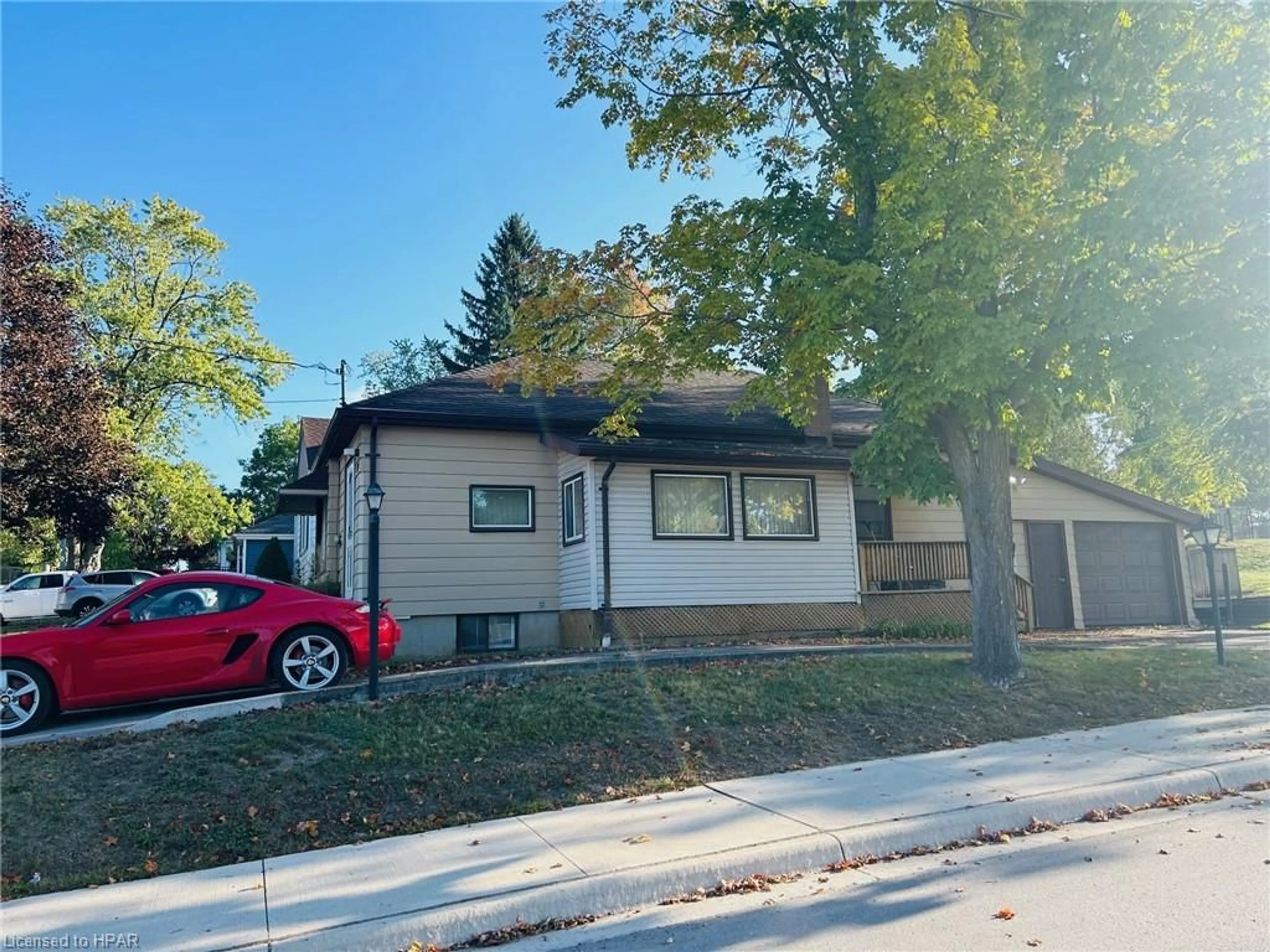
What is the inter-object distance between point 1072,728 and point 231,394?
1310 inches

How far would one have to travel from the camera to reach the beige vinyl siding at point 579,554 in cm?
1337

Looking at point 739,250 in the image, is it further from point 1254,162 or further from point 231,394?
point 231,394

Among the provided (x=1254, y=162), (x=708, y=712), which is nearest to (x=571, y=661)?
(x=708, y=712)

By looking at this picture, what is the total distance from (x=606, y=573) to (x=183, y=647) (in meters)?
6.23

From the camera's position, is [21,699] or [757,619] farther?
[757,619]

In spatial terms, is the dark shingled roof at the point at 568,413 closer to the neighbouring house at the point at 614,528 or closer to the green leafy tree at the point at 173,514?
the neighbouring house at the point at 614,528

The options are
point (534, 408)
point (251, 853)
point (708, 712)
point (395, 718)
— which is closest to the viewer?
point (251, 853)

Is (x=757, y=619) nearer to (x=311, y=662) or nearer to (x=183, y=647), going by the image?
(x=311, y=662)

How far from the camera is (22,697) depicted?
7.98 m

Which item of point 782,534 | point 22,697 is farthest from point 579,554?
point 22,697

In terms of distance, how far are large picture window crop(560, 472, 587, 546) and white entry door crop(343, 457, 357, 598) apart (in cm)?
341

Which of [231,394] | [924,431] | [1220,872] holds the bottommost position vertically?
[1220,872]

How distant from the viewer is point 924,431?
10.9 m

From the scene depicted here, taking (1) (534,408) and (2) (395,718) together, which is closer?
(2) (395,718)
